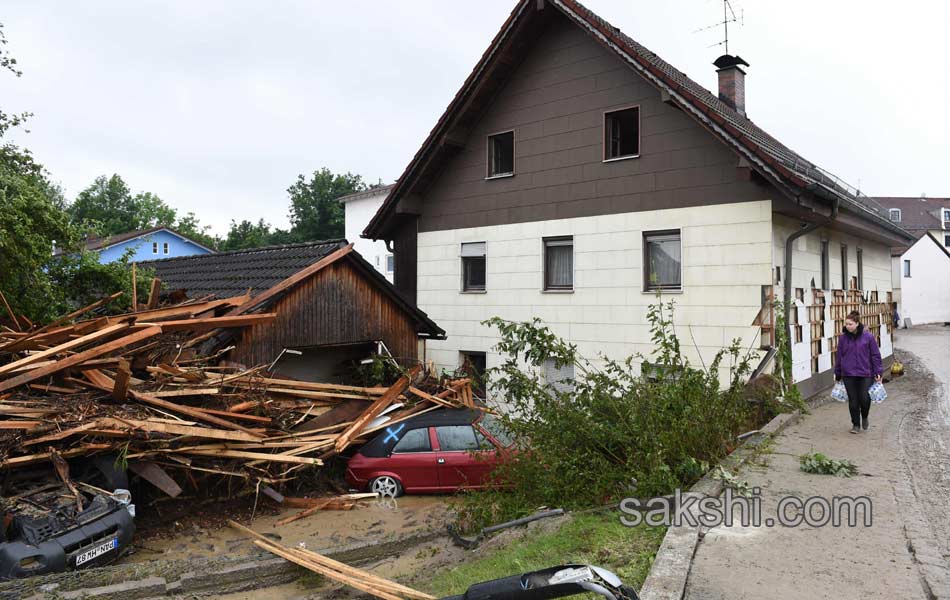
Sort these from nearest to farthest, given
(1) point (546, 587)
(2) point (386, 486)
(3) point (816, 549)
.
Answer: (1) point (546, 587) < (3) point (816, 549) < (2) point (386, 486)

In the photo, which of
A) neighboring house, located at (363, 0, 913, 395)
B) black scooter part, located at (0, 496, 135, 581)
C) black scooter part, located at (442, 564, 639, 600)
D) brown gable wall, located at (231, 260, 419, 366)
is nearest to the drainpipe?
neighboring house, located at (363, 0, 913, 395)

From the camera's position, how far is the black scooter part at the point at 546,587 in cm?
292

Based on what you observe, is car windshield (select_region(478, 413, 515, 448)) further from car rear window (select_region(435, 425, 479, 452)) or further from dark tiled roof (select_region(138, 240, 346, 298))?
dark tiled roof (select_region(138, 240, 346, 298))

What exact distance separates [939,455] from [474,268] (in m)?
9.91

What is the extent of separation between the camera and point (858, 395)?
30.2 ft

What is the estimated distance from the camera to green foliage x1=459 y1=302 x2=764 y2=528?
261 inches

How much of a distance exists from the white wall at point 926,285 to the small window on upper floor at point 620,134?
40.1m

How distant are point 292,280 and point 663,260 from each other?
6.77 m

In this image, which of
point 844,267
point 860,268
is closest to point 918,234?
point 860,268

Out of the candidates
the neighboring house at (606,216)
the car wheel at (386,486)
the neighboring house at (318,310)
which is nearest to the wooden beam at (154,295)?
the neighboring house at (318,310)

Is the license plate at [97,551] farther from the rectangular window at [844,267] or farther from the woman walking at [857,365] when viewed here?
the rectangular window at [844,267]

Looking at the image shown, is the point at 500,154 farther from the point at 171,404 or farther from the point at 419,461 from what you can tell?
the point at 171,404

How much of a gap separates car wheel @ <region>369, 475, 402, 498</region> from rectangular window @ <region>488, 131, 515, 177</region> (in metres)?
7.82

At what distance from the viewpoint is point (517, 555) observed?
5.68 metres
